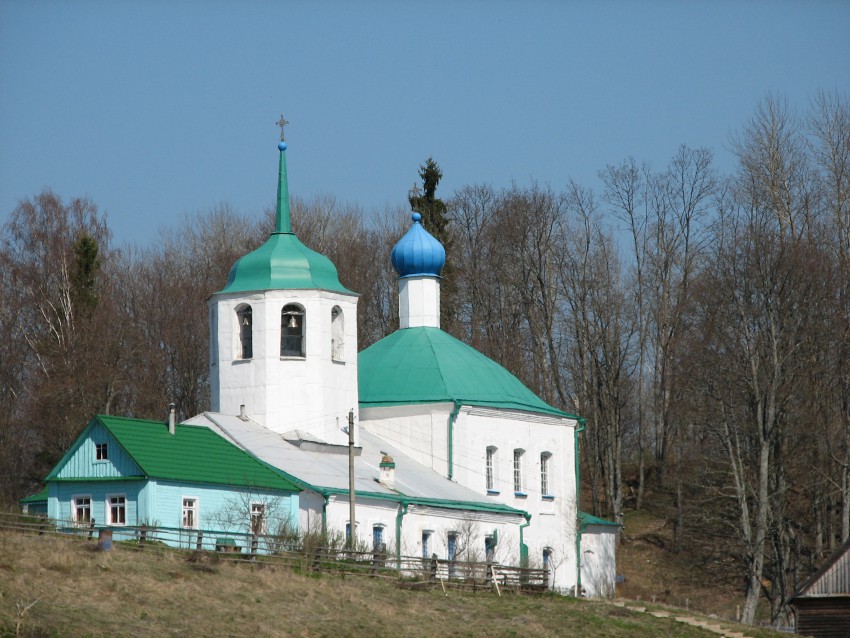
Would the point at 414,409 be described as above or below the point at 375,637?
above

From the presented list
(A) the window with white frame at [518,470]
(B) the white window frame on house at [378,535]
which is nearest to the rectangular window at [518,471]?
(A) the window with white frame at [518,470]

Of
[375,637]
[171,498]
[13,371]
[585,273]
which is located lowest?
[375,637]

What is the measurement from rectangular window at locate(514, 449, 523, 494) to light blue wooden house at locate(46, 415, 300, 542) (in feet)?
30.9

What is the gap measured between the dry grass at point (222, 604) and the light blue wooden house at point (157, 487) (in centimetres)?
247

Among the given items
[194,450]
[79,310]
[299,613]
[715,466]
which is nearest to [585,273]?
[715,466]

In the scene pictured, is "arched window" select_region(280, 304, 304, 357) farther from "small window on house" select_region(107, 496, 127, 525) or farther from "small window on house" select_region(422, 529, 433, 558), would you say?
"small window on house" select_region(107, 496, 127, 525)

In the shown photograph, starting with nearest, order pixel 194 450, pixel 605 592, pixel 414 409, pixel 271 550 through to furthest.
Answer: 1. pixel 271 550
2. pixel 194 450
3. pixel 414 409
4. pixel 605 592

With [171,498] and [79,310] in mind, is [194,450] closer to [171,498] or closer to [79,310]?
[171,498]

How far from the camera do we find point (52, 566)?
2967 cm

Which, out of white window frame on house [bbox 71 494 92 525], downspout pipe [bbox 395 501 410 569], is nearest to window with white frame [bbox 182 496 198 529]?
white window frame on house [bbox 71 494 92 525]

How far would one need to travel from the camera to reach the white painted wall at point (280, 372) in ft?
132

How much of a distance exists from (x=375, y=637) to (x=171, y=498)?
24.1ft

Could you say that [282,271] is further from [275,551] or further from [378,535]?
[275,551]

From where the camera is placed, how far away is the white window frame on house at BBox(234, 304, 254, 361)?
4081 cm
